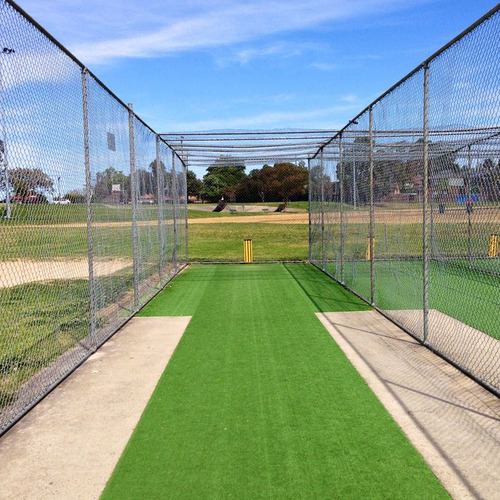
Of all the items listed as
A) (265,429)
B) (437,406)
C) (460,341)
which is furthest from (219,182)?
(265,429)

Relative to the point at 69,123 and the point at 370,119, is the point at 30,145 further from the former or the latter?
the point at 370,119

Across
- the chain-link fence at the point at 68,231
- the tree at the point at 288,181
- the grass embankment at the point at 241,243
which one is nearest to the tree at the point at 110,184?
the chain-link fence at the point at 68,231

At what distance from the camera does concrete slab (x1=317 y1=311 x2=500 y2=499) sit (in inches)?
121

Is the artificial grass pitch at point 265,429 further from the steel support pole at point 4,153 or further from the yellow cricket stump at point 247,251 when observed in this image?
the yellow cricket stump at point 247,251

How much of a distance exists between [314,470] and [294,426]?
2.06 feet

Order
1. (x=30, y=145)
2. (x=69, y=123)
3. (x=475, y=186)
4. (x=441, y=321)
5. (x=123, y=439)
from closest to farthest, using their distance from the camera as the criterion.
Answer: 1. (x=123, y=439)
2. (x=30, y=145)
3. (x=69, y=123)
4. (x=475, y=186)
5. (x=441, y=321)

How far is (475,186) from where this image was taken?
Answer: 547cm

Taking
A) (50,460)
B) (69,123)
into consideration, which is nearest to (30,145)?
(69,123)

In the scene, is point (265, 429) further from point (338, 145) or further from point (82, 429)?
point (338, 145)

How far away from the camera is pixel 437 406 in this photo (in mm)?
4035

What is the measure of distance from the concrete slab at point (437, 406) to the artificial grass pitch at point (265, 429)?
0.41 feet

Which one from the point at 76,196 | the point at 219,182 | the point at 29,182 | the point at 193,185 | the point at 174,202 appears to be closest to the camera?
the point at 29,182

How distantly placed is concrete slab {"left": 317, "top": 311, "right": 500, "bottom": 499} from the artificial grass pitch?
126 millimetres

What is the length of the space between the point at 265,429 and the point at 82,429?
1.34 m
